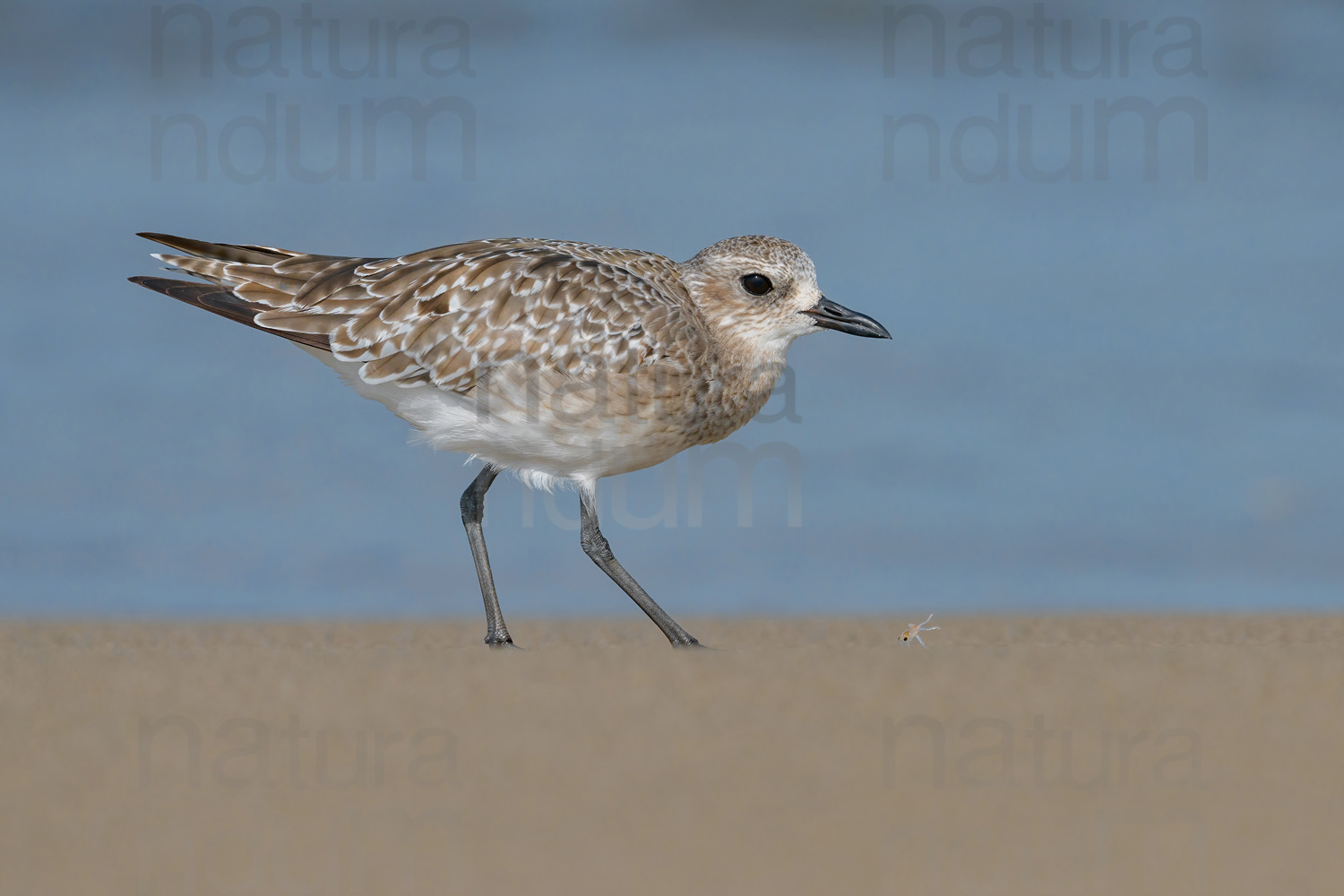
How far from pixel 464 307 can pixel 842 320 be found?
193cm

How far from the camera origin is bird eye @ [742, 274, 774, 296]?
8.20 meters

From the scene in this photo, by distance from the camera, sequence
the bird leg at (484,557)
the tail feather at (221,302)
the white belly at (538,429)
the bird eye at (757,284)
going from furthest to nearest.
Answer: the bird eye at (757,284) → the tail feather at (221,302) → the bird leg at (484,557) → the white belly at (538,429)

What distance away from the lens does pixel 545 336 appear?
307 inches

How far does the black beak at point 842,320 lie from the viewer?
816 cm

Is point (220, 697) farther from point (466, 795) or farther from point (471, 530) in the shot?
point (471, 530)

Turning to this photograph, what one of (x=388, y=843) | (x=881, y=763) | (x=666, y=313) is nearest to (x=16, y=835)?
(x=388, y=843)

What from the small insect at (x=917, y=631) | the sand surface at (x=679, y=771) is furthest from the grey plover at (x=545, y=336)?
the sand surface at (x=679, y=771)

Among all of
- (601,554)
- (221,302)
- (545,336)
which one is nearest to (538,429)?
(545,336)

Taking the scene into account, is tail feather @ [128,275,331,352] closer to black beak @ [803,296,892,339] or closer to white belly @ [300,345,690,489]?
white belly @ [300,345,690,489]

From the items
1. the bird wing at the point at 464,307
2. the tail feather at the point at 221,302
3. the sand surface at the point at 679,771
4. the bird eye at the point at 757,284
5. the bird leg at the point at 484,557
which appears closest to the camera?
the sand surface at the point at 679,771

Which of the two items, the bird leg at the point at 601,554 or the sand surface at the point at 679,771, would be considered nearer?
the sand surface at the point at 679,771

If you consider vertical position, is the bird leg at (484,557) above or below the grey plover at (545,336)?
below

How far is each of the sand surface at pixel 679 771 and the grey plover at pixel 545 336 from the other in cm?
120

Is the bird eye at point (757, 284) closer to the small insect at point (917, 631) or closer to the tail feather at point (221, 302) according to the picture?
the small insect at point (917, 631)
